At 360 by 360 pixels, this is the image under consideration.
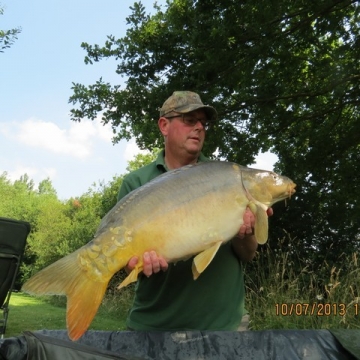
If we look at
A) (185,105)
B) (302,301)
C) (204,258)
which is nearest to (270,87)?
(302,301)

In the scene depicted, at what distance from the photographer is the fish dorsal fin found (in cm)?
129

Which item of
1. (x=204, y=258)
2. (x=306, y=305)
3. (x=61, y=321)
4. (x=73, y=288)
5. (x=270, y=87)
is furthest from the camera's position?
(x=61, y=321)

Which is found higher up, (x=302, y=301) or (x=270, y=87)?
(x=270, y=87)

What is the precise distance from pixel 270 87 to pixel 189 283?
146 inches

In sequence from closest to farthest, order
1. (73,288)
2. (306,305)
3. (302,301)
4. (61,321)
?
(73,288), (306,305), (302,301), (61,321)

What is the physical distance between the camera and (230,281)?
1.50 metres

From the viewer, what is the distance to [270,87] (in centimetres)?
488

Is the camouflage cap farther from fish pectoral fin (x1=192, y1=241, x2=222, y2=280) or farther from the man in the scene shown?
fish pectoral fin (x1=192, y1=241, x2=222, y2=280)

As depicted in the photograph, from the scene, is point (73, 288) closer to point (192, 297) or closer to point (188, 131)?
point (192, 297)

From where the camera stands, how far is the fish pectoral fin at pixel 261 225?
50.9 inches

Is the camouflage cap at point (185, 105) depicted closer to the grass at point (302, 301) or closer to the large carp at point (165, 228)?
the large carp at point (165, 228)

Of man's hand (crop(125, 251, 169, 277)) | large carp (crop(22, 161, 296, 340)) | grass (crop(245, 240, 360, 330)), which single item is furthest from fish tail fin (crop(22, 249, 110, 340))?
grass (crop(245, 240, 360, 330))

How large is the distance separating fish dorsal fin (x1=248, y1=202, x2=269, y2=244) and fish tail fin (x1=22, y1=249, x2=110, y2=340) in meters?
0.42

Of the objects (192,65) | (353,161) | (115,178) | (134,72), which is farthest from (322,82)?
(115,178)
